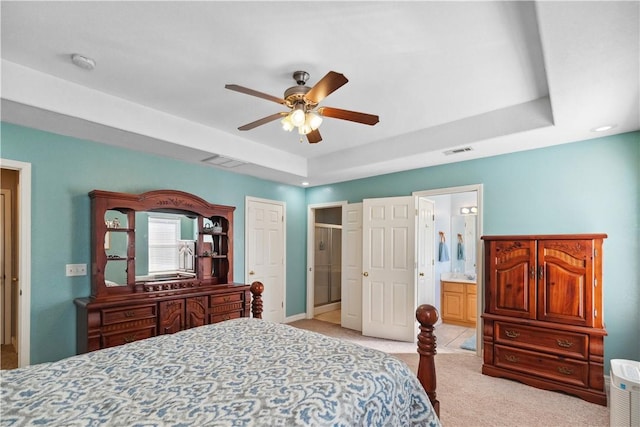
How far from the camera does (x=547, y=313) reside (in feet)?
9.93

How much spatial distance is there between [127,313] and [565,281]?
160 inches

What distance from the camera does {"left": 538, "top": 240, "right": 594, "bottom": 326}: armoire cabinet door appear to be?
2844 mm

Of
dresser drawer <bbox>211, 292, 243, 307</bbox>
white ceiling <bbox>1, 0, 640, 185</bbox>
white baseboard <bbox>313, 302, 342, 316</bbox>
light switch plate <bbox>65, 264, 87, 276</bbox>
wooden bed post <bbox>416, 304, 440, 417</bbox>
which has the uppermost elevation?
white ceiling <bbox>1, 0, 640, 185</bbox>

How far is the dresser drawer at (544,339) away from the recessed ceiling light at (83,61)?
13.6 feet

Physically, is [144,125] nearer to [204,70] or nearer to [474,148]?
[204,70]

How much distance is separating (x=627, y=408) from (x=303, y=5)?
3.27m

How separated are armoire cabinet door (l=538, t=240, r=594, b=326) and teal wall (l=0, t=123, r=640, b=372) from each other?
51cm

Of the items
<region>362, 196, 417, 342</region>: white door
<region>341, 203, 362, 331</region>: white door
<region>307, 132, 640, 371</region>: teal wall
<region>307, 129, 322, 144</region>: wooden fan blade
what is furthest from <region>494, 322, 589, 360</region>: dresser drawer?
<region>307, 129, 322, 144</region>: wooden fan blade

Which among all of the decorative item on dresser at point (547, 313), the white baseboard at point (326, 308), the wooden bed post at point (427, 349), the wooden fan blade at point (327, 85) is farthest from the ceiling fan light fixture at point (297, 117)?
the white baseboard at point (326, 308)

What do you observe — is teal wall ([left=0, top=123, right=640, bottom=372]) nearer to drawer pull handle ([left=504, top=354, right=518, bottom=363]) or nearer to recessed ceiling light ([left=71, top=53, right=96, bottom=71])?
drawer pull handle ([left=504, top=354, right=518, bottom=363])

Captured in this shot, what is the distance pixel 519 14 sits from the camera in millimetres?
1836

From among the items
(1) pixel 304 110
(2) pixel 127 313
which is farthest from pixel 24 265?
(1) pixel 304 110

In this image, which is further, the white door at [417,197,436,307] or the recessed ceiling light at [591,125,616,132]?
the white door at [417,197,436,307]

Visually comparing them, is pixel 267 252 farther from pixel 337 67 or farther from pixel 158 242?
pixel 337 67
